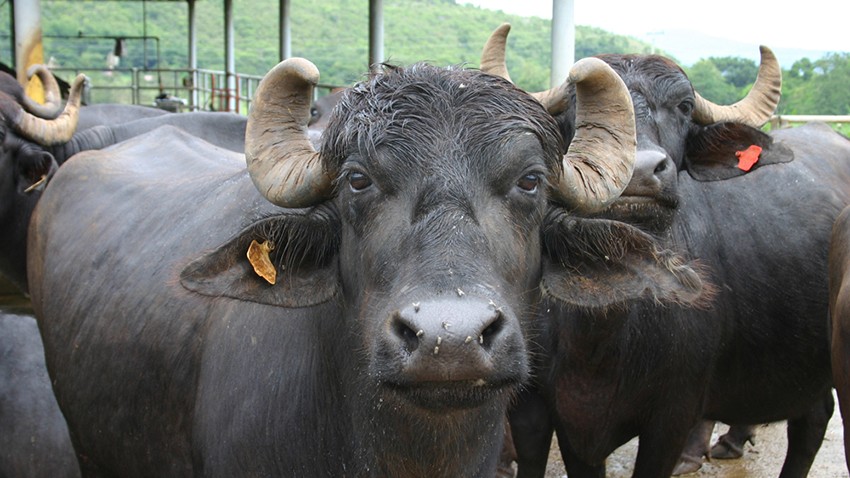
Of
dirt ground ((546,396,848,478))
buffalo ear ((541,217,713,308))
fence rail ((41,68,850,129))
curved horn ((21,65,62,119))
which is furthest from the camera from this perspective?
fence rail ((41,68,850,129))

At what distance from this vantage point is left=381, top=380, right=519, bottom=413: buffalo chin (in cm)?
247

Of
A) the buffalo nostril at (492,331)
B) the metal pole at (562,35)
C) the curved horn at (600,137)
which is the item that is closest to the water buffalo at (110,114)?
the metal pole at (562,35)

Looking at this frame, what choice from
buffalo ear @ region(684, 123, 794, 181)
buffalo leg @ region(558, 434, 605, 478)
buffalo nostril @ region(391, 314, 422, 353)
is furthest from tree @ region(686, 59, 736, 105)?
buffalo nostril @ region(391, 314, 422, 353)

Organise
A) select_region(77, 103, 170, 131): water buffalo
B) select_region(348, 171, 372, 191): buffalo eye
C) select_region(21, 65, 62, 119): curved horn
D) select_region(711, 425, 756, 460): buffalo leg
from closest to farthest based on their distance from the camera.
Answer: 1. select_region(348, 171, 372, 191): buffalo eye
2. select_region(711, 425, 756, 460): buffalo leg
3. select_region(21, 65, 62, 119): curved horn
4. select_region(77, 103, 170, 131): water buffalo

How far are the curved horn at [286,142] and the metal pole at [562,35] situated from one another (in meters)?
6.84

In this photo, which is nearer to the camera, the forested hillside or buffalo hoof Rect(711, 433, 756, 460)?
buffalo hoof Rect(711, 433, 756, 460)

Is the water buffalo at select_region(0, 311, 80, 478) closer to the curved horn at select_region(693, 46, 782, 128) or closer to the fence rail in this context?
the curved horn at select_region(693, 46, 782, 128)

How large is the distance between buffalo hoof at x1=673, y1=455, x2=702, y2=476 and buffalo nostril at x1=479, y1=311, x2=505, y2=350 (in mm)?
4433

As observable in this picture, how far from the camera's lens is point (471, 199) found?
8.85 ft

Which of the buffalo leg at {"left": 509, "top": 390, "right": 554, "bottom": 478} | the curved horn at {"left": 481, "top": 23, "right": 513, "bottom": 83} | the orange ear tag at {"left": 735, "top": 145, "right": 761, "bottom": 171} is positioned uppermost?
the curved horn at {"left": 481, "top": 23, "right": 513, "bottom": 83}

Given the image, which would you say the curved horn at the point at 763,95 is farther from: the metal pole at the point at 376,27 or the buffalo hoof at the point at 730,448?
the metal pole at the point at 376,27

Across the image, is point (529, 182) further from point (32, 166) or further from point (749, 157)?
point (32, 166)

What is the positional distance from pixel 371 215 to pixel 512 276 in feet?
1.47

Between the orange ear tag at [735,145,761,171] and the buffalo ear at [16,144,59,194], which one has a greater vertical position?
the orange ear tag at [735,145,761,171]
